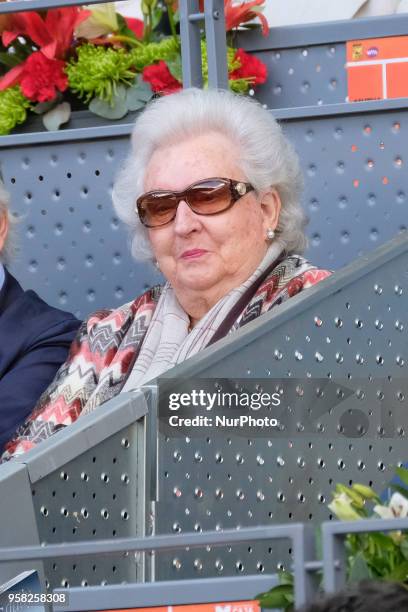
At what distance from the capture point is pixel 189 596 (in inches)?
72.4

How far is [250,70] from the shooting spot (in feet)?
13.9

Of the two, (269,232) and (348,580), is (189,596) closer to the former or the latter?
(348,580)

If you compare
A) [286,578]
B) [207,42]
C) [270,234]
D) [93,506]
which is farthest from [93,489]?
[207,42]

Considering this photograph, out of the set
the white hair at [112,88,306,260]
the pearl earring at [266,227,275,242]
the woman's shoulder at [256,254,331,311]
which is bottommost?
the woman's shoulder at [256,254,331,311]

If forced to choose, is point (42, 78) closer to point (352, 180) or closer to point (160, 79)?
point (160, 79)

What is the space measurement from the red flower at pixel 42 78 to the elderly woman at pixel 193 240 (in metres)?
0.73

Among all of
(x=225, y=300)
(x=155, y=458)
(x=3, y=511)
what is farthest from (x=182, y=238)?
(x=3, y=511)

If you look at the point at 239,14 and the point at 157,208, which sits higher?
the point at 239,14

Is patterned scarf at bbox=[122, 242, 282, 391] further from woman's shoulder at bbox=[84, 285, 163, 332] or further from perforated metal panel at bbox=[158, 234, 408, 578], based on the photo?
perforated metal panel at bbox=[158, 234, 408, 578]

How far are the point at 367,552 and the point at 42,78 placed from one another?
2980mm

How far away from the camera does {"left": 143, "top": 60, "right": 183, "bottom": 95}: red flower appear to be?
4.33 metres

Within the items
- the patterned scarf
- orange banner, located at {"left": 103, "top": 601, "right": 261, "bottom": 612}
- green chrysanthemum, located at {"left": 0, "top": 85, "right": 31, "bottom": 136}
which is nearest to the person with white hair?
the patterned scarf

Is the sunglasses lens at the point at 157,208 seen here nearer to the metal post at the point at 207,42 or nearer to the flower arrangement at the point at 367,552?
the metal post at the point at 207,42

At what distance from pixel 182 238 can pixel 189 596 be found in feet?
5.77
